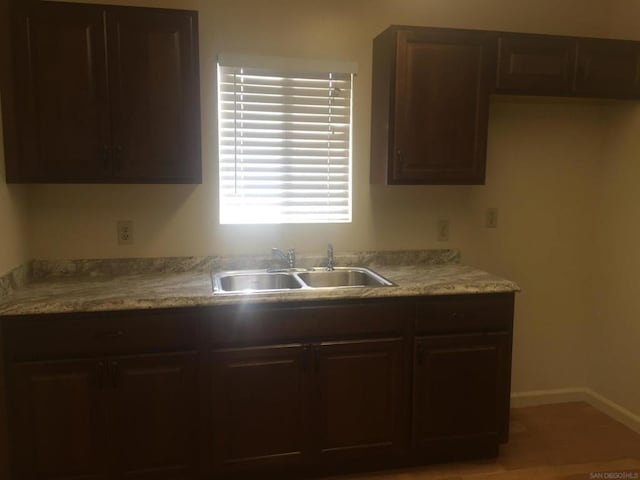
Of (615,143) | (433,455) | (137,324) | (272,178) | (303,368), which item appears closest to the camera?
(137,324)

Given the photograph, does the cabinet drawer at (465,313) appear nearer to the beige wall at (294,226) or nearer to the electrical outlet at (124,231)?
the beige wall at (294,226)

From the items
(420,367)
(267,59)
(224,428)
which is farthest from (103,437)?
(267,59)

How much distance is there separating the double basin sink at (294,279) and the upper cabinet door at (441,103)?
0.56 m

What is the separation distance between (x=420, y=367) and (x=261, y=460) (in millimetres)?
862

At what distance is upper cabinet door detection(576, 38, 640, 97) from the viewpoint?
8.71 feet

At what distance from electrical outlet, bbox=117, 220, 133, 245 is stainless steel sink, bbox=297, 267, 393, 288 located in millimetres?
926

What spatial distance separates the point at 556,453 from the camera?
106 inches

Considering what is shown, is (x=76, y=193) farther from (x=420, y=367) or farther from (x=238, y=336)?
(x=420, y=367)

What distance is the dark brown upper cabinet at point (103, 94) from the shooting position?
219cm

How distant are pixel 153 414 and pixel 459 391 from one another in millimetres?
1447

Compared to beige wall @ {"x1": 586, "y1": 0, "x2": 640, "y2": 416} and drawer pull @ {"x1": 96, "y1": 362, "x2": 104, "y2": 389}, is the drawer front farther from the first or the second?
beige wall @ {"x1": 586, "y1": 0, "x2": 640, "y2": 416}

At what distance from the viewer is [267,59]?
8.79 ft

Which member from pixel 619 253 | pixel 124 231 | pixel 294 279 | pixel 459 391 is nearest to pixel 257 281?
pixel 294 279

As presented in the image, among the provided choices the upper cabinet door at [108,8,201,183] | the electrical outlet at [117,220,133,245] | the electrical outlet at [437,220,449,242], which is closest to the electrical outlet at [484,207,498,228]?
the electrical outlet at [437,220,449,242]
